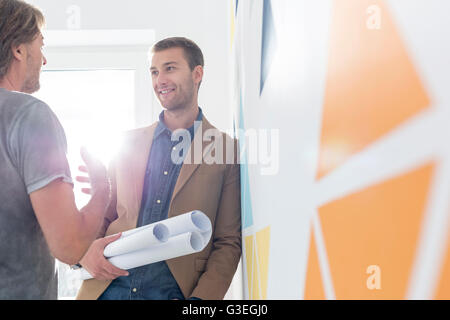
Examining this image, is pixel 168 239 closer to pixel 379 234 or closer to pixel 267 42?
pixel 267 42

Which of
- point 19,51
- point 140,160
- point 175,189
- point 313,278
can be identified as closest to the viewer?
point 313,278

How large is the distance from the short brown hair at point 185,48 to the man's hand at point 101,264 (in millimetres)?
622

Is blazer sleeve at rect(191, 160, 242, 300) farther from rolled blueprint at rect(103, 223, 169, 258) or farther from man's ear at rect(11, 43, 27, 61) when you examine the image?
man's ear at rect(11, 43, 27, 61)

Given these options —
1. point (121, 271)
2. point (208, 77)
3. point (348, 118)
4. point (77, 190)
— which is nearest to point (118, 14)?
point (208, 77)

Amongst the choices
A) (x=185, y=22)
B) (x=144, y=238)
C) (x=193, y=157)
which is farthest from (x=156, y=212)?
(x=185, y=22)

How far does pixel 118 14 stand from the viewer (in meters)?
1.88

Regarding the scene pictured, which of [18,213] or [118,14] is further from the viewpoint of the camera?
[118,14]

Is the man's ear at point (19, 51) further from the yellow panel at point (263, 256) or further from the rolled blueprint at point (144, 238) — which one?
the yellow panel at point (263, 256)

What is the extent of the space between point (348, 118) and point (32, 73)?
0.74m

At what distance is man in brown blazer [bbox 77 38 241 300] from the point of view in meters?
1.14

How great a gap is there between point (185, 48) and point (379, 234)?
4.09ft

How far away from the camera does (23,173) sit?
2.39 feet

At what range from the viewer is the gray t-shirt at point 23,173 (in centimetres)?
72
